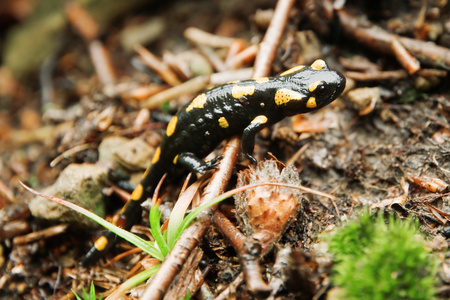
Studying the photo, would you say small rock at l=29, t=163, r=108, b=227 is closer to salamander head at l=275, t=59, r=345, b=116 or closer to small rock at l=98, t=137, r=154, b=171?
small rock at l=98, t=137, r=154, b=171

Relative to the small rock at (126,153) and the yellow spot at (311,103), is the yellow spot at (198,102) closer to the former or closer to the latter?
the small rock at (126,153)

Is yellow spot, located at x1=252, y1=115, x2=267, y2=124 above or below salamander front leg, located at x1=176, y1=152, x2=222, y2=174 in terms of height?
above

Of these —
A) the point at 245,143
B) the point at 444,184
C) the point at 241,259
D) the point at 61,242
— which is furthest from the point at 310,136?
the point at 61,242

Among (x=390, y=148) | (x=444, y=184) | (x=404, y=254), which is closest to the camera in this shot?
(x=404, y=254)

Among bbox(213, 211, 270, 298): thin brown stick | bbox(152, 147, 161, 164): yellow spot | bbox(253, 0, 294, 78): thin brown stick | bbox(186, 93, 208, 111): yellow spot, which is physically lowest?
bbox(213, 211, 270, 298): thin brown stick

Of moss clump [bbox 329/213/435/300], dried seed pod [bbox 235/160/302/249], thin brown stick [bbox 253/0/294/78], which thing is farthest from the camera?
thin brown stick [bbox 253/0/294/78]

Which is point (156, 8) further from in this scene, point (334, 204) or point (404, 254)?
point (404, 254)

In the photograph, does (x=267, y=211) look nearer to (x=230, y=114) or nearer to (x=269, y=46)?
(x=230, y=114)

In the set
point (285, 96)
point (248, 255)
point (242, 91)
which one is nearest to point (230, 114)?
point (242, 91)

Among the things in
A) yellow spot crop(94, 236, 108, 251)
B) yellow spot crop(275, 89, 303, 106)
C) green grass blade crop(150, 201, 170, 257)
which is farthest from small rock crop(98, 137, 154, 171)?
yellow spot crop(275, 89, 303, 106)
